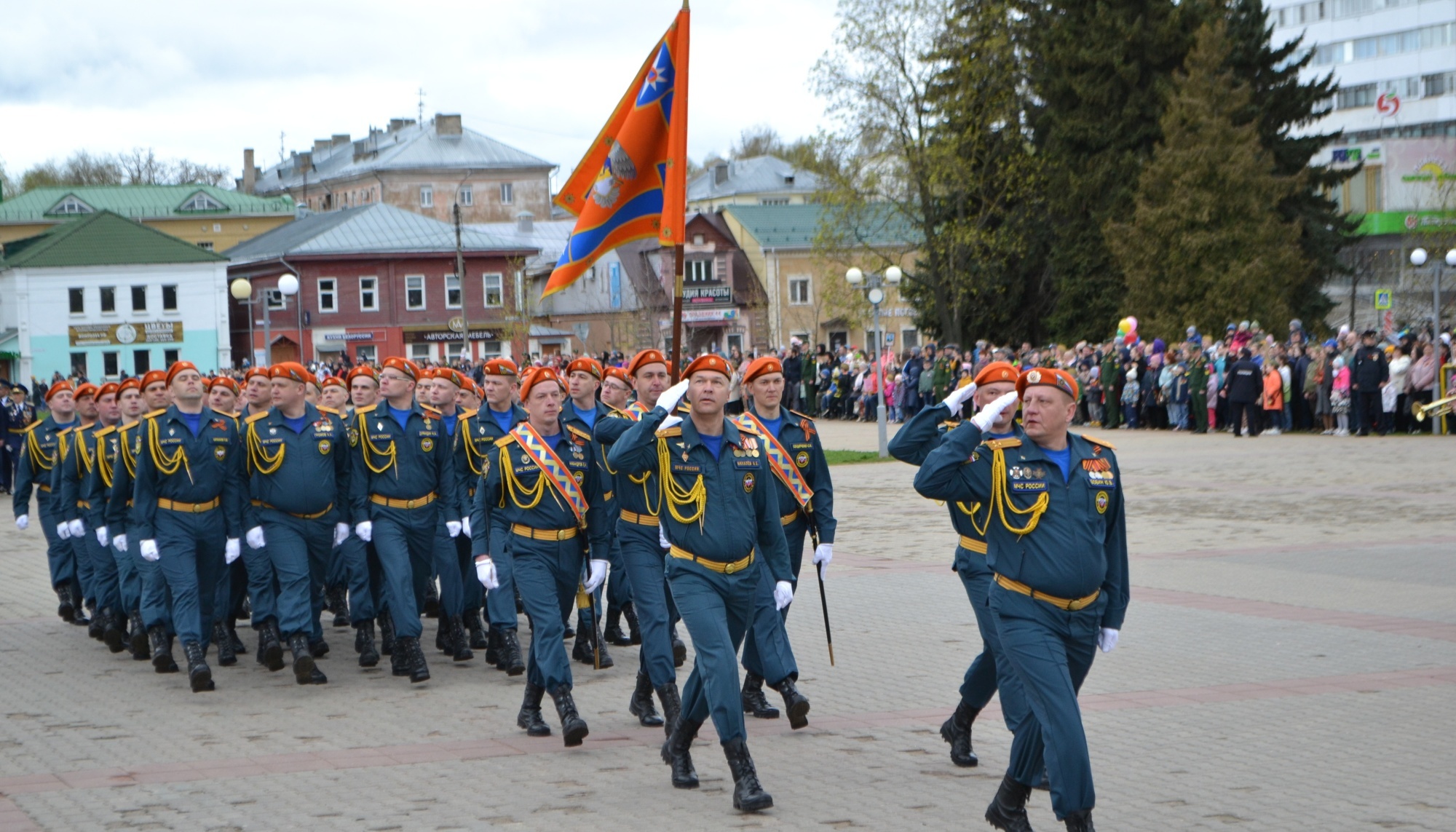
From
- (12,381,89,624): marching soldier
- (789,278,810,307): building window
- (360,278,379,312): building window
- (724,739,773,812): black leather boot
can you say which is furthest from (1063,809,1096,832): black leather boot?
(789,278,810,307): building window

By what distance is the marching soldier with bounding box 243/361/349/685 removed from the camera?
35.5 ft

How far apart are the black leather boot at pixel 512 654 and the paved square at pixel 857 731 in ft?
0.79

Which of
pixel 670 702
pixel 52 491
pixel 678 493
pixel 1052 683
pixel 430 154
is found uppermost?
pixel 430 154

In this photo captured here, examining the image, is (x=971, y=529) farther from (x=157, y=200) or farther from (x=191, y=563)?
(x=157, y=200)

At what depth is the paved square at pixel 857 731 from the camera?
7039mm

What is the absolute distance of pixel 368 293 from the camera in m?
80.1

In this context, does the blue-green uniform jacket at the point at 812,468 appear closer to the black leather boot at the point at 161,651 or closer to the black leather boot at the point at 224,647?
the black leather boot at the point at 224,647

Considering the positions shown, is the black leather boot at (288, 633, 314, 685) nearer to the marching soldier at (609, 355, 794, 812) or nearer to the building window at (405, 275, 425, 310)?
the marching soldier at (609, 355, 794, 812)

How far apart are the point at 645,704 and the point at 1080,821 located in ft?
11.5

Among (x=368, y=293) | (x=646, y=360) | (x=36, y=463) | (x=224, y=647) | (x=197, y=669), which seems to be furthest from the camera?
(x=368, y=293)

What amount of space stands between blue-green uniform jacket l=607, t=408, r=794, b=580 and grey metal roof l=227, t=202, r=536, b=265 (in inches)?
2861

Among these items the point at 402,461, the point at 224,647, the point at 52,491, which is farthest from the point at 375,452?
the point at 52,491

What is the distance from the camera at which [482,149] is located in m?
115

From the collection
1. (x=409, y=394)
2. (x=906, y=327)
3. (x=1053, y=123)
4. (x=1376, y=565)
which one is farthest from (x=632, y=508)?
(x=906, y=327)
